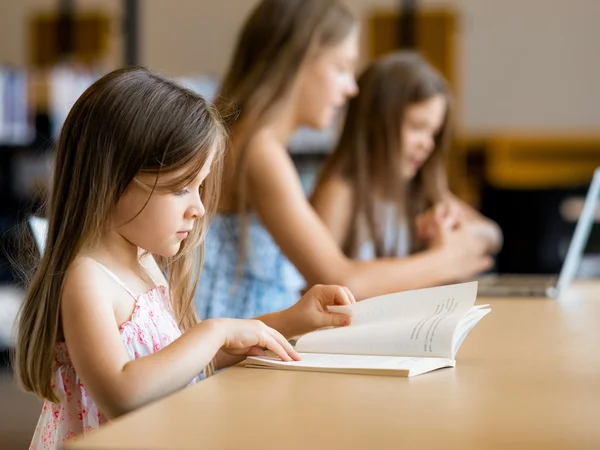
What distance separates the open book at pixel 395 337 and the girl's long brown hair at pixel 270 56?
71cm

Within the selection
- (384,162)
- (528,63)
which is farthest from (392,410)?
(528,63)

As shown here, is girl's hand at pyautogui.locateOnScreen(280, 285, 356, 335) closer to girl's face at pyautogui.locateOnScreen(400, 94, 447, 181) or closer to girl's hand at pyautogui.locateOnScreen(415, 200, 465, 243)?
girl's hand at pyautogui.locateOnScreen(415, 200, 465, 243)

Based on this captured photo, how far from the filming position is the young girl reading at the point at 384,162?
2.12 m

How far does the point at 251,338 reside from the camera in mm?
1000

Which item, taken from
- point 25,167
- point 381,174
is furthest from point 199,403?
point 25,167

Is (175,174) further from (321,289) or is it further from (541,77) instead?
(541,77)

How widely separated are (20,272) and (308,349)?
14.7 inches

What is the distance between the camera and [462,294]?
41.8 inches

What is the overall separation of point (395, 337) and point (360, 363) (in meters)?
0.08

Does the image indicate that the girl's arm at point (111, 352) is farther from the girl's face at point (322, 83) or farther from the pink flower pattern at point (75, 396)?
the girl's face at point (322, 83)

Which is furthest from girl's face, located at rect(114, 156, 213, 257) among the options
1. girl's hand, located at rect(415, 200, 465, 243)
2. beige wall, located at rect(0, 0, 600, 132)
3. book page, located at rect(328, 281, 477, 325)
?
beige wall, located at rect(0, 0, 600, 132)

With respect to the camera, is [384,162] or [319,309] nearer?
[319,309]

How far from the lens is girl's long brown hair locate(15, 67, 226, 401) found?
3.17 feet

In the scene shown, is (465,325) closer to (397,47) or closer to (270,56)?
(270,56)
